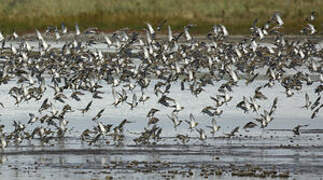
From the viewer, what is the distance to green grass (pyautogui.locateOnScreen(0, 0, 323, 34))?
62.0 meters

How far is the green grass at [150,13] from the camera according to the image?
6200 cm

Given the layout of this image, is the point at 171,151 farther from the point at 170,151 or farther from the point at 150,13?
the point at 150,13

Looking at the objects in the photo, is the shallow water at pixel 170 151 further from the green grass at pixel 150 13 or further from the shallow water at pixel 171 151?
the green grass at pixel 150 13

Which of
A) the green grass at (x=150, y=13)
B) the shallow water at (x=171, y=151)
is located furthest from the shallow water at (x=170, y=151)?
the green grass at (x=150, y=13)

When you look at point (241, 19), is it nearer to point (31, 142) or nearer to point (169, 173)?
point (31, 142)

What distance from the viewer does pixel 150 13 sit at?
65.2 m

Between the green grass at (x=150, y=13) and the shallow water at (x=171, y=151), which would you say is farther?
the green grass at (x=150, y=13)

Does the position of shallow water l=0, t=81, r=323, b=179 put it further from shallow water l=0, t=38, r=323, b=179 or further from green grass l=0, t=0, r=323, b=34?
green grass l=0, t=0, r=323, b=34

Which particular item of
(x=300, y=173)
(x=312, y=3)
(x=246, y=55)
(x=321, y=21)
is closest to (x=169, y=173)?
(x=300, y=173)

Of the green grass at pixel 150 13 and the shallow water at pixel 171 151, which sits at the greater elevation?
the green grass at pixel 150 13

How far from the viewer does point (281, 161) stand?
21.9m

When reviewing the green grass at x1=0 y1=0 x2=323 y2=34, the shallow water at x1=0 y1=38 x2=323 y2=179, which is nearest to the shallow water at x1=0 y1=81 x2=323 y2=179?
the shallow water at x1=0 y1=38 x2=323 y2=179

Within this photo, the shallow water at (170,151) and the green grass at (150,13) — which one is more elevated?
the green grass at (150,13)

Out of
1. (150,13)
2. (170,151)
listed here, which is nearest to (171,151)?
(170,151)
